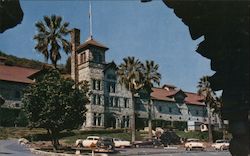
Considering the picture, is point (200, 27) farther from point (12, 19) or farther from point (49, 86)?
point (49, 86)

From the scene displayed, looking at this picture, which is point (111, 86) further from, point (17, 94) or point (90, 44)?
point (17, 94)

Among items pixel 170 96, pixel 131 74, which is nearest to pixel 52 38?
pixel 131 74

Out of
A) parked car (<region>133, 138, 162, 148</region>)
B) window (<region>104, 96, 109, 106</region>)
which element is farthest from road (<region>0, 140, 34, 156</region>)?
window (<region>104, 96, 109, 106</region>)

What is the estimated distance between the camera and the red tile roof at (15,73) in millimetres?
74250

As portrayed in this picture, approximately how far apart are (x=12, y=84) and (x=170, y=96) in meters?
40.1

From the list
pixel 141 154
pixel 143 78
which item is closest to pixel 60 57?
pixel 143 78

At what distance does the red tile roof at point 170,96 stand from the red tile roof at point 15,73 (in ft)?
97.6

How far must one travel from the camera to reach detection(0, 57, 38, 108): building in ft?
237

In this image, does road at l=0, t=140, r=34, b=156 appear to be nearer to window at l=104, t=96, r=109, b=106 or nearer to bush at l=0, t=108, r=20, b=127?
bush at l=0, t=108, r=20, b=127

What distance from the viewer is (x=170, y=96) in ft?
323

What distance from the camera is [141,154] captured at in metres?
39.0

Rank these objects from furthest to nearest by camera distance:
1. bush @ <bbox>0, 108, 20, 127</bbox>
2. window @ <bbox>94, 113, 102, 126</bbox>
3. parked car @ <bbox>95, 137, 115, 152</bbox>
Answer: window @ <bbox>94, 113, 102, 126</bbox>
bush @ <bbox>0, 108, 20, 127</bbox>
parked car @ <bbox>95, 137, 115, 152</bbox>

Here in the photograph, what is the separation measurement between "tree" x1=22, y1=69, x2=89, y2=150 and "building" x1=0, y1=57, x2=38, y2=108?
27749 millimetres

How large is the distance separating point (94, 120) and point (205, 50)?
2786 inches
